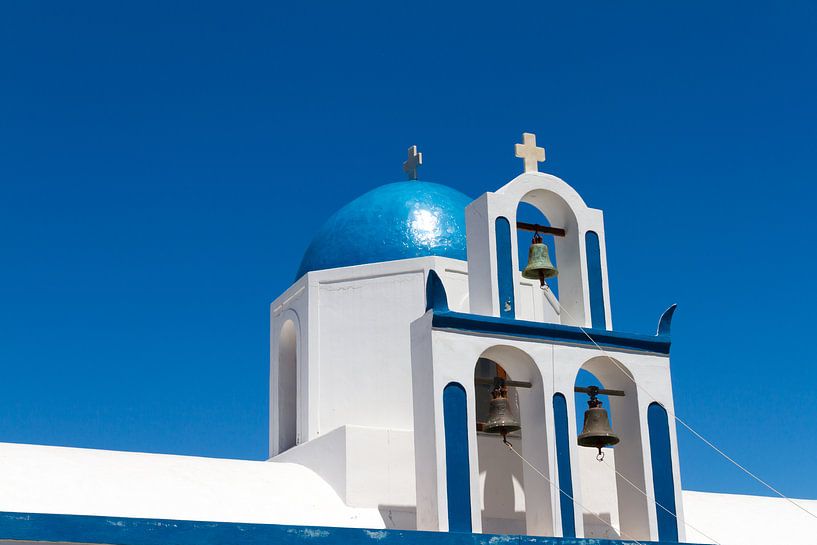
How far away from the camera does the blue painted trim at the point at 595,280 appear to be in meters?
10.3

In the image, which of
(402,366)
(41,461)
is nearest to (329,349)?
(402,366)

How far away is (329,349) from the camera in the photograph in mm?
Answer: 11969

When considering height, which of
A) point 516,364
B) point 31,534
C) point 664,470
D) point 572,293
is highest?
point 572,293

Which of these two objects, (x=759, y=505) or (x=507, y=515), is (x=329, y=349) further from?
(x=759, y=505)

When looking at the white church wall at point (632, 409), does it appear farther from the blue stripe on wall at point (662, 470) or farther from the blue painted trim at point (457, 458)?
the blue painted trim at point (457, 458)

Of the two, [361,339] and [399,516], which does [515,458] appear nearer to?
[399,516]

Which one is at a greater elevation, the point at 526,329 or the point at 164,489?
the point at 526,329

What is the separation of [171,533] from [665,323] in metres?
5.11

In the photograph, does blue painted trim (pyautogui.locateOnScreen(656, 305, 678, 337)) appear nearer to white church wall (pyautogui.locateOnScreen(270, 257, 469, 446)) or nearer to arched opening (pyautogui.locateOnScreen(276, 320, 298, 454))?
A: white church wall (pyautogui.locateOnScreen(270, 257, 469, 446))

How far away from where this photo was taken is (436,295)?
936cm

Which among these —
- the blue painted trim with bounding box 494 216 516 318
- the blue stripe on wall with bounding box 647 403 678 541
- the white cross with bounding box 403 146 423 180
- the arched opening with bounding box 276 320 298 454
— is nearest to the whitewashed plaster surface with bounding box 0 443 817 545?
the arched opening with bounding box 276 320 298 454

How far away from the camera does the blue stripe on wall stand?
983 cm

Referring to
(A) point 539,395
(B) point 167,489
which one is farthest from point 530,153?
(B) point 167,489

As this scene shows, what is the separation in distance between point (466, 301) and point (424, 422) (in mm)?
2911
